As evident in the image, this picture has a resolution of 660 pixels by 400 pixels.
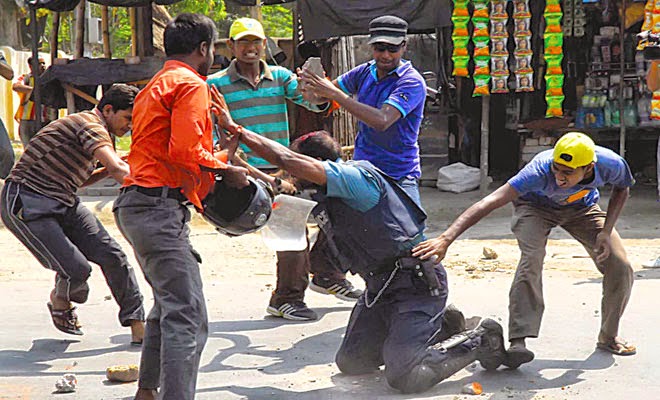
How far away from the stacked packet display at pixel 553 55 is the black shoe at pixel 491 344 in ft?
25.0

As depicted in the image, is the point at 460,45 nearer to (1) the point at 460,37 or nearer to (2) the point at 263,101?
(1) the point at 460,37

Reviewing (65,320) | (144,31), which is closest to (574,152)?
(65,320)

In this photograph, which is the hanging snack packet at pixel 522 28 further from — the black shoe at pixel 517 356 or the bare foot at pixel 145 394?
the bare foot at pixel 145 394

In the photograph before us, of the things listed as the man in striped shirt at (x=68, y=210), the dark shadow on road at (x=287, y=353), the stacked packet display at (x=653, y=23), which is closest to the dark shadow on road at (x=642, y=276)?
the dark shadow on road at (x=287, y=353)

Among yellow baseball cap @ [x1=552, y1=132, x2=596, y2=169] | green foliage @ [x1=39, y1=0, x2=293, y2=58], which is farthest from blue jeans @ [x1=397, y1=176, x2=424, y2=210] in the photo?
green foliage @ [x1=39, y1=0, x2=293, y2=58]

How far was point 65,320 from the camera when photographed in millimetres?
6391

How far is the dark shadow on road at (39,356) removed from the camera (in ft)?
19.3

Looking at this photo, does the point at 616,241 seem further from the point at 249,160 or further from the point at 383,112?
the point at 249,160

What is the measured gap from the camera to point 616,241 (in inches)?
228

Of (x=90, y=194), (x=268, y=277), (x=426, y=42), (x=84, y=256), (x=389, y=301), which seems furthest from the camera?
(x=426, y=42)

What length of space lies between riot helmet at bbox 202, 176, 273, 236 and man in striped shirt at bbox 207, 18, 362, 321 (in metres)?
1.63

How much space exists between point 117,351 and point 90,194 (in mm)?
7952

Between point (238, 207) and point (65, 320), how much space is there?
83.7 inches

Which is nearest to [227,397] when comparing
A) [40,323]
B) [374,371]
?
[374,371]
